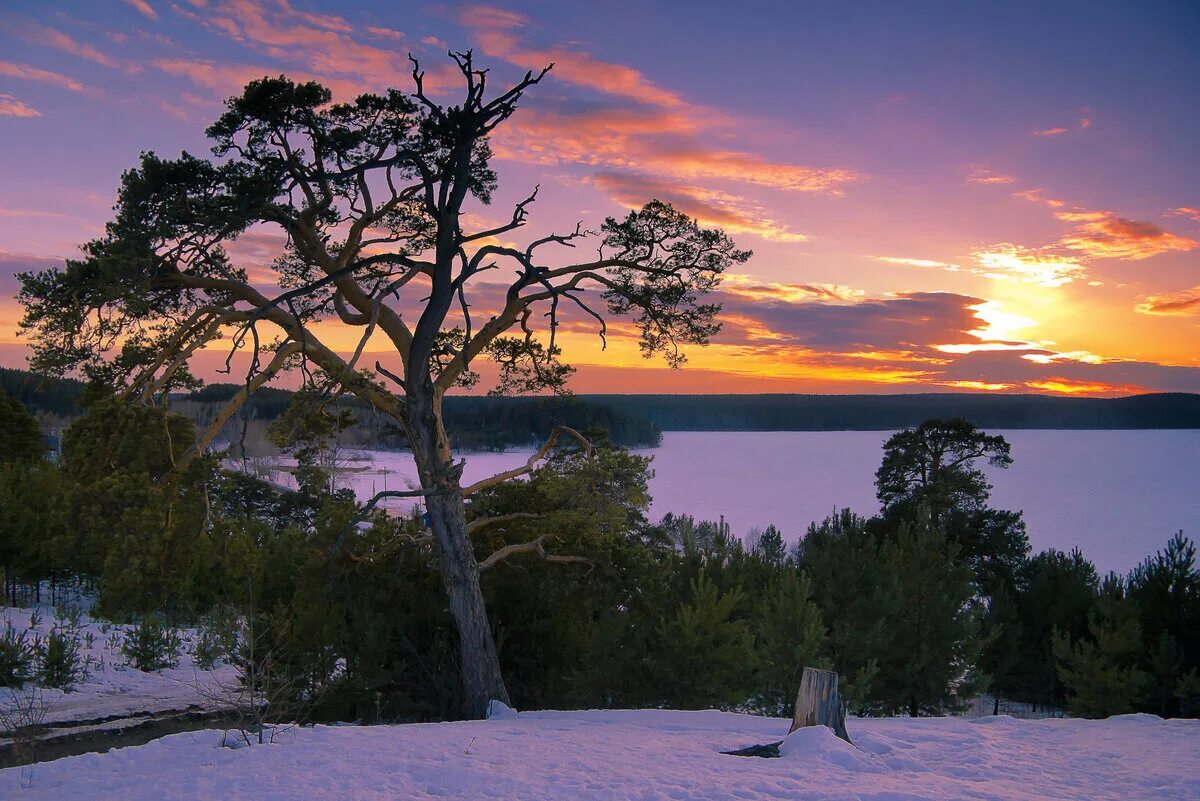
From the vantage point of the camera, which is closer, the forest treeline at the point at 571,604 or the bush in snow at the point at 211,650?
the forest treeline at the point at 571,604

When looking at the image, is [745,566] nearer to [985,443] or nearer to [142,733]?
[142,733]

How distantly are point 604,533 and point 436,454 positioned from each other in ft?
11.8

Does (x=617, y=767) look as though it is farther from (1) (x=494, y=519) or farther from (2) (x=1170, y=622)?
(2) (x=1170, y=622)

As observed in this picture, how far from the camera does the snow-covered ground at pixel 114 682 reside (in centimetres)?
1371

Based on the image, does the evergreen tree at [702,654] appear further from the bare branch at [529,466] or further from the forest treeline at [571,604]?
the bare branch at [529,466]

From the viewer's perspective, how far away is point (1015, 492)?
339 ft

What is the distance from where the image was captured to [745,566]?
20078 millimetres

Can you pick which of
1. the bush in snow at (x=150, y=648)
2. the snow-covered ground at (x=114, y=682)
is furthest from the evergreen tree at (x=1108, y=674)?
the bush in snow at (x=150, y=648)

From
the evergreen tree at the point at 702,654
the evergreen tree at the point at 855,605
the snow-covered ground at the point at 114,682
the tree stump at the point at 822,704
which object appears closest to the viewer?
the tree stump at the point at 822,704

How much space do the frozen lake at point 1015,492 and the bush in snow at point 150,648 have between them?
11295 millimetres

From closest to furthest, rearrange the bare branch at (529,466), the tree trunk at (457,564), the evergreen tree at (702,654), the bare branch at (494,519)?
the evergreen tree at (702,654)
the tree trunk at (457,564)
the bare branch at (494,519)
the bare branch at (529,466)

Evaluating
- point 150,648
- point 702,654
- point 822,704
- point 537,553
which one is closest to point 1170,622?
point 702,654

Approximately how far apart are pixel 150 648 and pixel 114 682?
1.07 metres

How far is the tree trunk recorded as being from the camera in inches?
526
